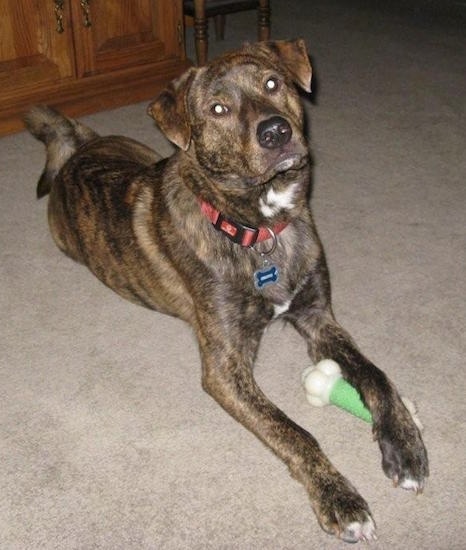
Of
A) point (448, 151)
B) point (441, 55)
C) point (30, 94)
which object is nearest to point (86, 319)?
point (30, 94)

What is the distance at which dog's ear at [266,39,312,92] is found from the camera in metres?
2.34

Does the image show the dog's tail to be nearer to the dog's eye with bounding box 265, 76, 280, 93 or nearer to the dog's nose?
the dog's eye with bounding box 265, 76, 280, 93

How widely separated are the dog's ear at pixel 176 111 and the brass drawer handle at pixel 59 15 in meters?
1.92

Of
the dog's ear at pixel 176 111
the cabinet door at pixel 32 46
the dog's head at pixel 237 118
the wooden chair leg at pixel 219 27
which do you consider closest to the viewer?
the dog's head at pixel 237 118

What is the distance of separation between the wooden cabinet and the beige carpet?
1.10 ft

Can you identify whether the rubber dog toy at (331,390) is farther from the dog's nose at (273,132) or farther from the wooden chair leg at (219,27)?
the wooden chair leg at (219,27)

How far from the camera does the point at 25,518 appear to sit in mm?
1938

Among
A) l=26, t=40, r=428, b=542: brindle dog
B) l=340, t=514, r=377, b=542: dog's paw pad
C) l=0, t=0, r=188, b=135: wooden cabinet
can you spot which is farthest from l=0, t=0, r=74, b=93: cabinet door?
l=340, t=514, r=377, b=542: dog's paw pad

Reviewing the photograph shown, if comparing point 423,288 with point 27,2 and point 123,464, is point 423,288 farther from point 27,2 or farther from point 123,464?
point 27,2

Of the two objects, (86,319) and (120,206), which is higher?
(120,206)

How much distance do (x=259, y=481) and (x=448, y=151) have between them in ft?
7.54

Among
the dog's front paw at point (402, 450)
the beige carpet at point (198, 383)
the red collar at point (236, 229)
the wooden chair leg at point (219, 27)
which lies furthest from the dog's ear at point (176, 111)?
the wooden chair leg at point (219, 27)

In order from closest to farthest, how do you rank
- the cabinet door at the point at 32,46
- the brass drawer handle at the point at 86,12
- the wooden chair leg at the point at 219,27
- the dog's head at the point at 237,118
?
the dog's head at the point at 237,118 → the cabinet door at the point at 32,46 → the brass drawer handle at the point at 86,12 → the wooden chair leg at the point at 219,27

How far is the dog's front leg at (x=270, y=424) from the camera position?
1.85 m
